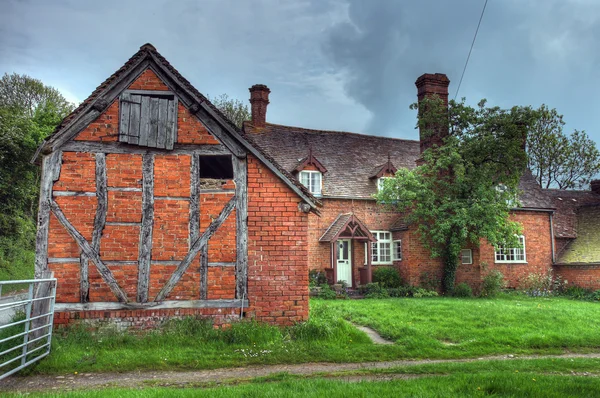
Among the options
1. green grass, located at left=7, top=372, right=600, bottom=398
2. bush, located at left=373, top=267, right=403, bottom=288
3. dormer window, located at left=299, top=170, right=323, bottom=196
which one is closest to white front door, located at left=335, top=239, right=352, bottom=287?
bush, located at left=373, top=267, right=403, bottom=288

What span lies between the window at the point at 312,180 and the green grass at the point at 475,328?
8724 mm

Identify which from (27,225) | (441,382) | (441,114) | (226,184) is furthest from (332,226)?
(27,225)

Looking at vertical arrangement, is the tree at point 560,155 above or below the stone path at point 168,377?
above

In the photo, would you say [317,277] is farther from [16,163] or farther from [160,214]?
[16,163]

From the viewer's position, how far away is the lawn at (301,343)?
7.86 m

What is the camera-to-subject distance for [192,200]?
9797mm

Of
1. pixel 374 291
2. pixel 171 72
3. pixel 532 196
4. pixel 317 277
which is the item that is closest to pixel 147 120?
pixel 171 72

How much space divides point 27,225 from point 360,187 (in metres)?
20.7

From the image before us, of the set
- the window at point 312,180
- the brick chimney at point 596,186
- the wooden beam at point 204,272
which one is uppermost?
the brick chimney at point 596,186

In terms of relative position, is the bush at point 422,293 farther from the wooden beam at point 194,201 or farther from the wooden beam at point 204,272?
the wooden beam at point 194,201

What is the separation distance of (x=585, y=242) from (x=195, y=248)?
24.0 meters

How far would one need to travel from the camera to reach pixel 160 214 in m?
9.68

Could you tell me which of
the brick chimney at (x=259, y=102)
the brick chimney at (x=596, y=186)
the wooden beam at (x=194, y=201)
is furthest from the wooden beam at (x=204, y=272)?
the brick chimney at (x=596, y=186)

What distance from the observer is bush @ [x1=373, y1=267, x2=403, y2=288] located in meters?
22.2
